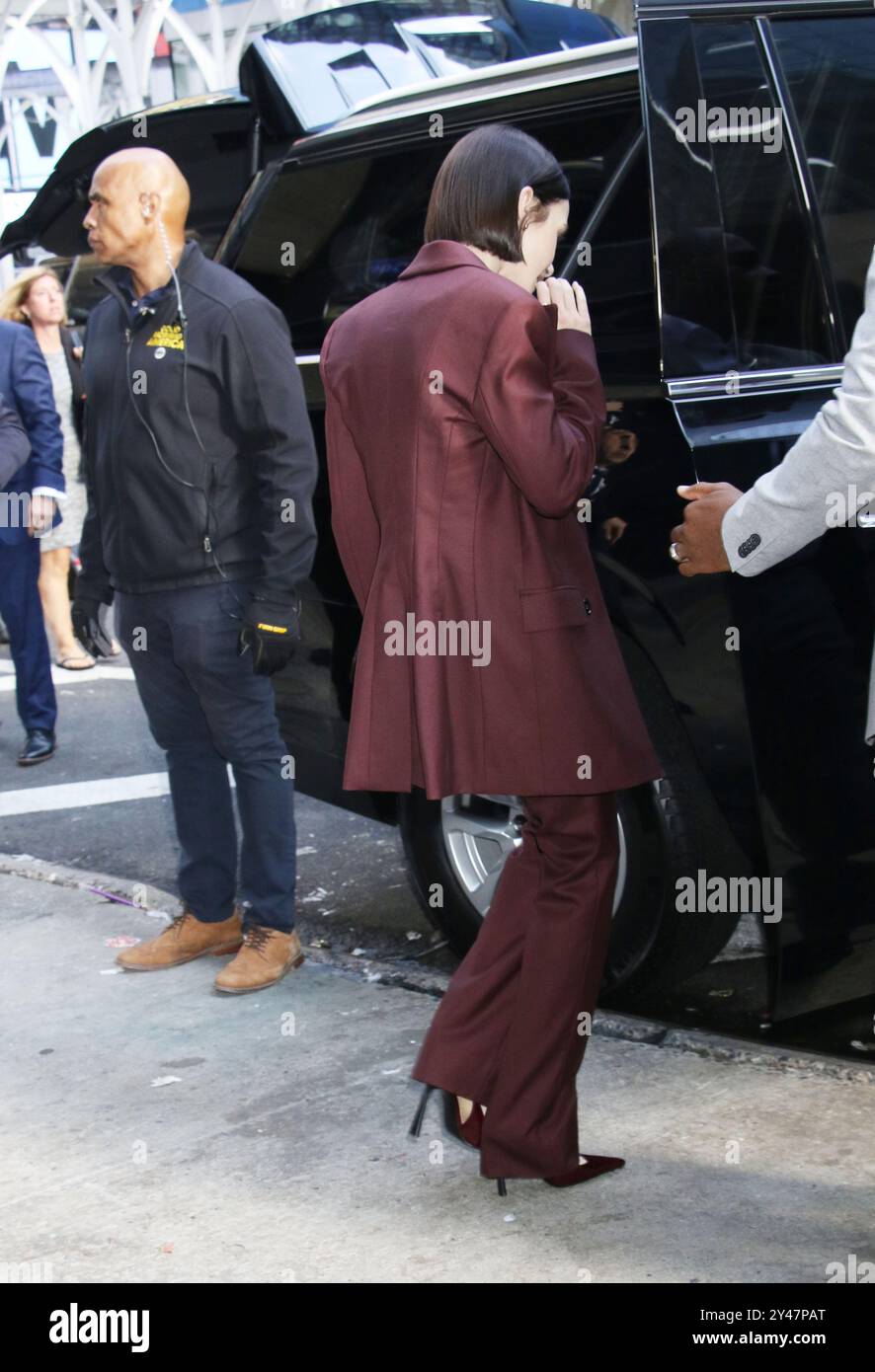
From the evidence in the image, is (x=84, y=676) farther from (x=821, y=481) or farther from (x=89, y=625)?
(x=821, y=481)

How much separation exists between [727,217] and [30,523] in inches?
168

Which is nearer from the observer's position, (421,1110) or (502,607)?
(502,607)

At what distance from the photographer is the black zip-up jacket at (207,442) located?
13.5 ft

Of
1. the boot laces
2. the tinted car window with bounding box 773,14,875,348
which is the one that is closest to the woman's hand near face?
the tinted car window with bounding box 773,14,875,348

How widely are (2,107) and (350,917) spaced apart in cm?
3580

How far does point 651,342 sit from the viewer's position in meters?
3.50

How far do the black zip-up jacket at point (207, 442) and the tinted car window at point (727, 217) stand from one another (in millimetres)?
1092

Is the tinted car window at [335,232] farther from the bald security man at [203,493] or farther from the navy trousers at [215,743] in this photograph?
the navy trousers at [215,743]

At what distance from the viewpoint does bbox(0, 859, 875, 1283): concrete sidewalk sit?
116 inches

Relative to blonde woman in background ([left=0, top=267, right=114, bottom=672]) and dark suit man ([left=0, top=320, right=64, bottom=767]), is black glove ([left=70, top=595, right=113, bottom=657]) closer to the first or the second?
dark suit man ([left=0, top=320, right=64, bottom=767])

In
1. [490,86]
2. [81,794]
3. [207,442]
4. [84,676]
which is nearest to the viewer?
[490,86]

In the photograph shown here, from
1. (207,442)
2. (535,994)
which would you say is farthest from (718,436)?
(207,442)

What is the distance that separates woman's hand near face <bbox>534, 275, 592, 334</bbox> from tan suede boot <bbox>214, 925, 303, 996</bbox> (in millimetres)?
1959

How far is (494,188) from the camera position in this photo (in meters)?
2.93
